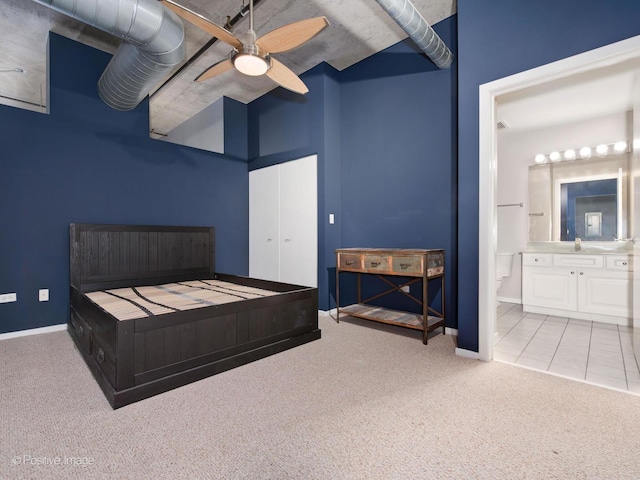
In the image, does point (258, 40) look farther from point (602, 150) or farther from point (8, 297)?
point (602, 150)

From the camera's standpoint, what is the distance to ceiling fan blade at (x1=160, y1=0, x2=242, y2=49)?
1.80 m

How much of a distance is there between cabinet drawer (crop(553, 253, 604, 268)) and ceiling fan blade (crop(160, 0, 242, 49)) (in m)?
4.17

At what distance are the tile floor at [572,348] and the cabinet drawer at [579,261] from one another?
647 mm

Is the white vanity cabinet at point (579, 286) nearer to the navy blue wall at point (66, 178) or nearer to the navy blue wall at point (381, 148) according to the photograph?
the navy blue wall at point (381, 148)

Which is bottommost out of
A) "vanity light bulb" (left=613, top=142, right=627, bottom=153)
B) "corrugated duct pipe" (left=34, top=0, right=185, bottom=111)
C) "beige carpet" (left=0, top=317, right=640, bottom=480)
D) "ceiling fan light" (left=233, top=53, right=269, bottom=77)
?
"beige carpet" (left=0, top=317, right=640, bottom=480)

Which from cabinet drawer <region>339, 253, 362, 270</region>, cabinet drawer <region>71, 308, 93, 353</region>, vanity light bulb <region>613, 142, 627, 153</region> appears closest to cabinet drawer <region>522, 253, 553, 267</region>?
vanity light bulb <region>613, 142, 627, 153</region>

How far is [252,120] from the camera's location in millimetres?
4938

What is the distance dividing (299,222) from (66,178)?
2617mm

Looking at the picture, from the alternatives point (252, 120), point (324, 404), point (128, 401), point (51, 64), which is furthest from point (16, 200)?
point (324, 404)

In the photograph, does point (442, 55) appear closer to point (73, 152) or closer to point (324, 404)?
point (324, 404)

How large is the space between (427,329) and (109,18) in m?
3.43

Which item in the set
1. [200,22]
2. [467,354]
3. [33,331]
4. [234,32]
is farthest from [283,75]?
[33,331]

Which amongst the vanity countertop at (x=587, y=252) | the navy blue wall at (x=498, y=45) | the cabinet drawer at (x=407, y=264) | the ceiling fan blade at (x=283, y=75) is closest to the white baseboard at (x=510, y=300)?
the vanity countertop at (x=587, y=252)

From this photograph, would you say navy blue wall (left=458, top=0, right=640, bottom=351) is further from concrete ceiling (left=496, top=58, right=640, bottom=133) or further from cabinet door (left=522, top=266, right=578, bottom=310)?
cabinet door (left=522, top=266, right=578, bottom=310)
